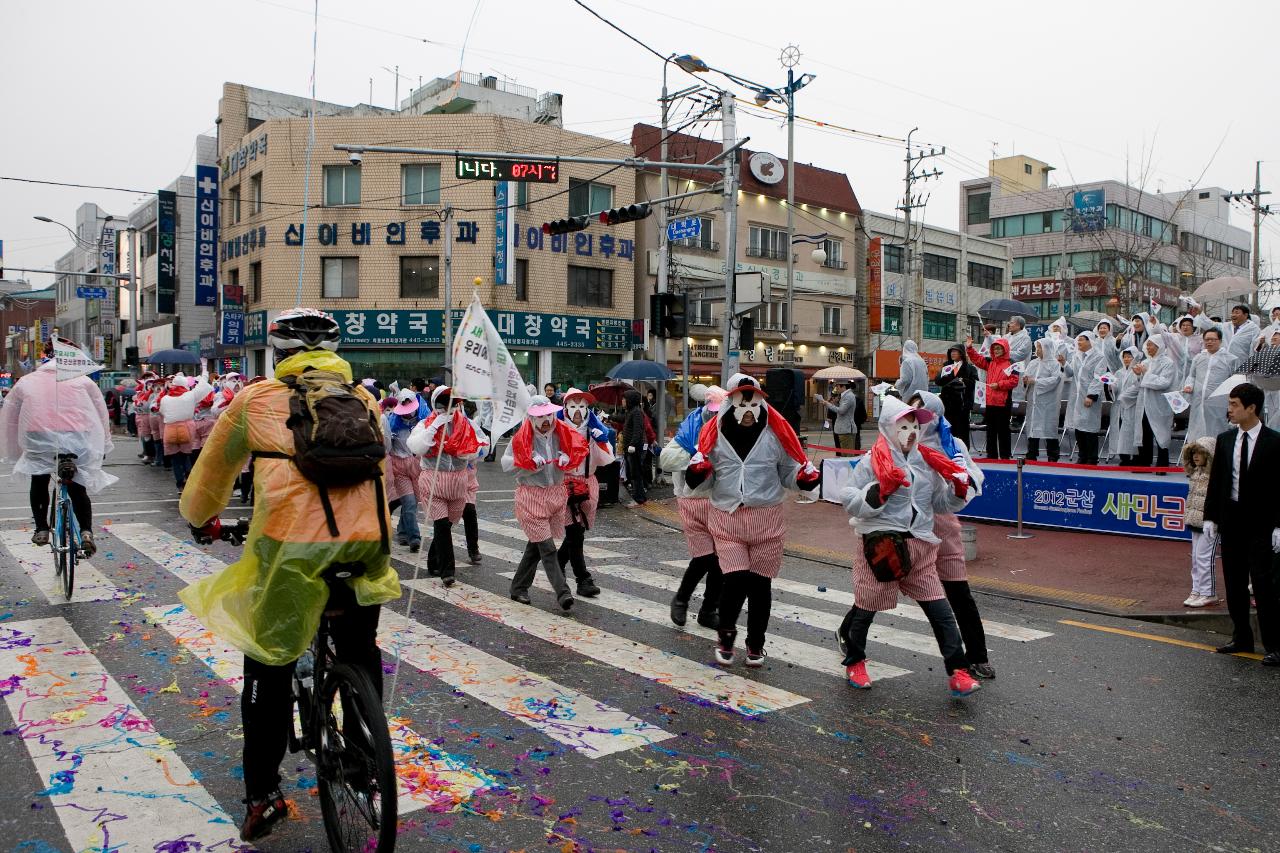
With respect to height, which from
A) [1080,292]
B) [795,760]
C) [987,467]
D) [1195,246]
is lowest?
[795,760]

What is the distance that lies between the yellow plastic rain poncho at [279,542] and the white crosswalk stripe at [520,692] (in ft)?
5.78

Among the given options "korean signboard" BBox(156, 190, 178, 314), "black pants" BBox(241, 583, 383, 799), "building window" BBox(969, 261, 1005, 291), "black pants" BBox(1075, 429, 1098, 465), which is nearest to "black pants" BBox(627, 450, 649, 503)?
"black pants" BBox(1075, 429, 1098, 465)

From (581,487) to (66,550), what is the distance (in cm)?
427

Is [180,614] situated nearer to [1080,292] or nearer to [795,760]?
[795,760]

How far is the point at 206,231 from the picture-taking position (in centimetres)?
3691

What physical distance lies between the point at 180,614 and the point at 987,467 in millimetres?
9756

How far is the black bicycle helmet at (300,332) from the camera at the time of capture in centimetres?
373

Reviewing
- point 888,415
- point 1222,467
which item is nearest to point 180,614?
point 888,415

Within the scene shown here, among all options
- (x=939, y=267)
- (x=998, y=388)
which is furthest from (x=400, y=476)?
(x=939, y=267)

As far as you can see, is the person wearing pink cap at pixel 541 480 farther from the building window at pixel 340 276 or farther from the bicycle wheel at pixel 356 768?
the building window at pixel 340 276

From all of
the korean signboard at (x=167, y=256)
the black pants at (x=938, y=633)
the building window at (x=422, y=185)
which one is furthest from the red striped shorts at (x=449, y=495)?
the korean signboard at (x=167, y=256)

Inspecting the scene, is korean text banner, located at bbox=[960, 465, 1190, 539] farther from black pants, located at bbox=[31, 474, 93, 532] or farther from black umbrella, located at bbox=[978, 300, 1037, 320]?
black pants, located at bbox=[31, 474, 93, 532]

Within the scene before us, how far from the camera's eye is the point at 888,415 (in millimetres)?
5902

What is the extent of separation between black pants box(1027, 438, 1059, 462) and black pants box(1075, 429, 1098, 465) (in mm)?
881
